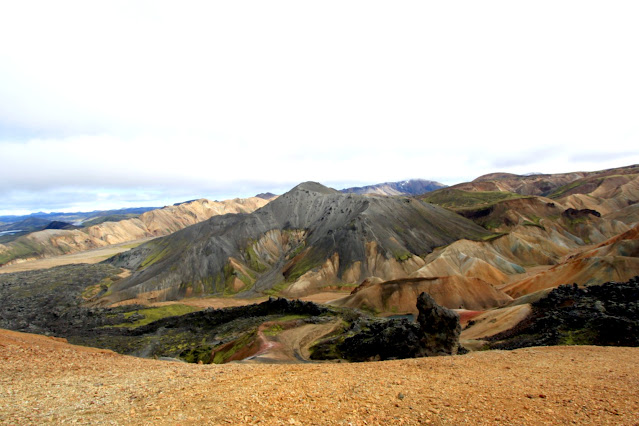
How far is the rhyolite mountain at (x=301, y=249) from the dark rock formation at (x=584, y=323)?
5591 cm

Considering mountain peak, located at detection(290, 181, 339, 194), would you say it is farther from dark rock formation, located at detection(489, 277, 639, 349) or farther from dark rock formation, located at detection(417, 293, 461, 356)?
dark rock formation, located at detection(417, 293, 461, 356)

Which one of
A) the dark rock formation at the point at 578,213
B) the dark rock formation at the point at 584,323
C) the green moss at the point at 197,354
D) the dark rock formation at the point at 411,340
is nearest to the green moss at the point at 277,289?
the green moss at the point at 197,354

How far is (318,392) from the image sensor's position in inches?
513

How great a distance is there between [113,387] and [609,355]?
87.3ft

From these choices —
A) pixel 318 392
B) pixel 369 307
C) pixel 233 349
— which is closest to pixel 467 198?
pixel 369 307

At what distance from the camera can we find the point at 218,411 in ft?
35.6

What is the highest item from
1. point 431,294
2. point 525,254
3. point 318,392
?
point 318,392

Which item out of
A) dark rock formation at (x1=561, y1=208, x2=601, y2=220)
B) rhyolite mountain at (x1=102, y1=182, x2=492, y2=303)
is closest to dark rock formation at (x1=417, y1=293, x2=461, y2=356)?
rhyolite mountain at (x1=102, y1=182, x2=492, y2=303)

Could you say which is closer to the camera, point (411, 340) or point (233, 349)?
point (411, 340)

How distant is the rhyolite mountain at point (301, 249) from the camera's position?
98.0 meters

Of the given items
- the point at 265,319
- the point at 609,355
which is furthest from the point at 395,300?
the point at 609,355

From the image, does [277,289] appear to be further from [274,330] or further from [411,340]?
[411,340]

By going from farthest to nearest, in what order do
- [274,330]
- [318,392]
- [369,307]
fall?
[369,307] < [274,330] < [318,392]

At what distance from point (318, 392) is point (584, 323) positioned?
27.2 m
